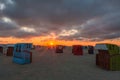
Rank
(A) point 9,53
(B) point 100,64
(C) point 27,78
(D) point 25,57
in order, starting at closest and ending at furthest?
(C) point 27,78 < (B) point 100,64 < (D) point 25,57 < (A) point 9,53

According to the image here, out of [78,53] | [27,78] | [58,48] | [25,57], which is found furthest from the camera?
[58,48]

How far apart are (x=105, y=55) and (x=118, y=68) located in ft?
6.61

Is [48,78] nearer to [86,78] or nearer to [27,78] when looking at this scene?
[27,78]

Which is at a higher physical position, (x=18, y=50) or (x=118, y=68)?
(x=18, y=50)

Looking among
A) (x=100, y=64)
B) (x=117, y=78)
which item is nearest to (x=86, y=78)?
(x=117, y=78)

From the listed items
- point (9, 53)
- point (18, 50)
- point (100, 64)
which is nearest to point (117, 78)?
point (100, 64)

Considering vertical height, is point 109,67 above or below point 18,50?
below

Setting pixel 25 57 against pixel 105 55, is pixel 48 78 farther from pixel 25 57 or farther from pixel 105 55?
pixel 25 57

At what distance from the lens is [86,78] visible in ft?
45.5

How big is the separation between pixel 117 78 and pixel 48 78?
5.71m

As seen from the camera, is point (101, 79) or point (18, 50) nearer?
point (101, 79)

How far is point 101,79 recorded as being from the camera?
44.6 ft

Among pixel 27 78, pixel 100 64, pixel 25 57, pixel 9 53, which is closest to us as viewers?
pixel 27 78

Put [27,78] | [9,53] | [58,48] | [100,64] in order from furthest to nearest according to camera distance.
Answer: [58,48] → [9,53] → [100,64] → [27,78]
